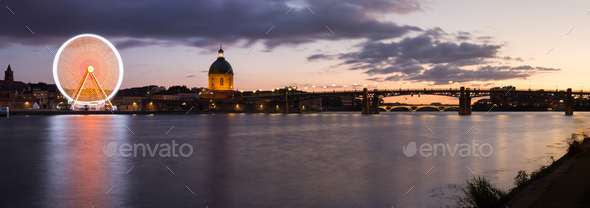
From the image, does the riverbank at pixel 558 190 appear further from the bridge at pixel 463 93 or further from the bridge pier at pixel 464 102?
the bridge pier at pixel 464 102

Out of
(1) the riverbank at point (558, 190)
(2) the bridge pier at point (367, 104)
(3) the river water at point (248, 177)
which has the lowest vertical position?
(3) the river water at point (248, 177)

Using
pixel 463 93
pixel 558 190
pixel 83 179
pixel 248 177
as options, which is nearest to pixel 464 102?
pixel 463 93

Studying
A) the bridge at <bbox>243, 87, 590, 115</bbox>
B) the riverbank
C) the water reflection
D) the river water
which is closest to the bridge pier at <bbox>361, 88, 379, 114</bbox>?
the bridge at <bbox>243, 87, 590, 115</bbox>

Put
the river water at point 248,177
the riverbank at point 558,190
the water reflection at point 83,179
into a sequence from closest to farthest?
1. the riverbank at point 558,190
2. the river water at point 248,177
3. the water reflection at point 83,179

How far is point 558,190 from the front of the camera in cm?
1112

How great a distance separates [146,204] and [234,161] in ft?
38.1

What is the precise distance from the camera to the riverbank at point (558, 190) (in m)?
9.67

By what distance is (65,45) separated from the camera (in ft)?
220

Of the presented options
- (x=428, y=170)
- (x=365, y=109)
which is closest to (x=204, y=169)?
(x=428, y=170)

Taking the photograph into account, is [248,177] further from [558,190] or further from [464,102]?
[464,102]

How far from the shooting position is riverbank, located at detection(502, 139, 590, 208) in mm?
9672

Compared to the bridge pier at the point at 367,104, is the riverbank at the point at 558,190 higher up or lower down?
lower down

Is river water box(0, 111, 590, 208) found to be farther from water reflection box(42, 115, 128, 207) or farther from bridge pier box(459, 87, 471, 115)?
bridge pier box(459, 87, 471, 115)

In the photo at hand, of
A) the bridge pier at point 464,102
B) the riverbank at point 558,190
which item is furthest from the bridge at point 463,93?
the riverbank at point 558,190
